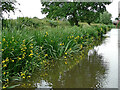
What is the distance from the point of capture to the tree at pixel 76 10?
70.7 ft

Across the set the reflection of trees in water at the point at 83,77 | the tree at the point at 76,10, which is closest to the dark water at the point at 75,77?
the reflection of trees in water at the point at 83,77

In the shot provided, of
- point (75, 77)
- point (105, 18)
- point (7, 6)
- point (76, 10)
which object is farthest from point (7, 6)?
point (105, 18)

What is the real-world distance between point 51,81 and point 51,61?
6.52 ft

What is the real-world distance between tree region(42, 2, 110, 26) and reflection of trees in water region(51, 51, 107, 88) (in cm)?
1589

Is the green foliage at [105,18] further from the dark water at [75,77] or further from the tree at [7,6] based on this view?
the dark water at [75,77]

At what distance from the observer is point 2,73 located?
3736mm

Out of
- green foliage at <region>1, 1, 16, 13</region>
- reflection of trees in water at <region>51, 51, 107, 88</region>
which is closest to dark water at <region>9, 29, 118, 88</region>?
reflection of trees in water at <region>51, 51, 107, 88</region>

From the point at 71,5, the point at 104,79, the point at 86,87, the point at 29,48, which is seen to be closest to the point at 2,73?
the point at 29,48

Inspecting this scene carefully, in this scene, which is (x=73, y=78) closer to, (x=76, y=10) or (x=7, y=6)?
(x=7, y=6)

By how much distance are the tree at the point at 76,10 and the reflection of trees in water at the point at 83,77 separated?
15.9 metres

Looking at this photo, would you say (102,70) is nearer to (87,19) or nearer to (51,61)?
(51,61)

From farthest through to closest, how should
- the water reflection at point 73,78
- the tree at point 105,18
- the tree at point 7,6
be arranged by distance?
1. the tree at point 105,18
2. the tree at point 7,6
3. the water reflection at point 73,78

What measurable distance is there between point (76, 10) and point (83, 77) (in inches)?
749

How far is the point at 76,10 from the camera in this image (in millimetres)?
22594
